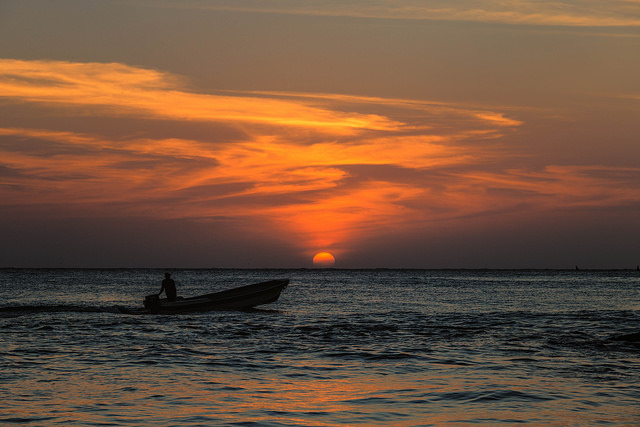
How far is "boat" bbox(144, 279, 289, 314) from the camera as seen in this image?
35.9 meters

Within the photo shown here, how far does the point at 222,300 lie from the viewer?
38.8m

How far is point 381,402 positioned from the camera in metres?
13.7

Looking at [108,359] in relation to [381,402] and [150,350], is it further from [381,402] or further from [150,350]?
[381,402]

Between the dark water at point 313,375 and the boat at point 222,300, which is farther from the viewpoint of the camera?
the boat at point 222,300

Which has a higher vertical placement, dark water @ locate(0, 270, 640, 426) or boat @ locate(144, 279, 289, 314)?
boat @ locate(144, 279, 289, 314)

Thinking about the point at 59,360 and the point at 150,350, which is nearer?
the point at 59,360

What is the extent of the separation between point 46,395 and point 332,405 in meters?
5.74

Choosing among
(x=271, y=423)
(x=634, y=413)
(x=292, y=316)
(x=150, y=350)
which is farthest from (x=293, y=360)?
(x=292, y=316)

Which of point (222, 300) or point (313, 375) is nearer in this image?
point (313, 375)

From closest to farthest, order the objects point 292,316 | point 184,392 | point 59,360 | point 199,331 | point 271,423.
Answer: point 271,423
point 184,392
point 59,360
point 199,331
point 292,316

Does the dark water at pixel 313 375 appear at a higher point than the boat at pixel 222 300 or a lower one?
lower

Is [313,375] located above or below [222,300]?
below

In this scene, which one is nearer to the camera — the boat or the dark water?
the dark water

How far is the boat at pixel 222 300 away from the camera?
1414 inches
